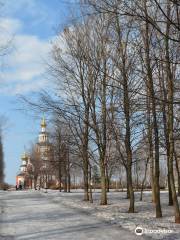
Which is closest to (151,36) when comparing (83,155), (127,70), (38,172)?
A: (127,70)

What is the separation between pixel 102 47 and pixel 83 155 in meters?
10.2

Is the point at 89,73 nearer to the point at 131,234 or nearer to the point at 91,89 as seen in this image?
the point at 91,89

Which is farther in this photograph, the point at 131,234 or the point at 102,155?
the point at 102,155

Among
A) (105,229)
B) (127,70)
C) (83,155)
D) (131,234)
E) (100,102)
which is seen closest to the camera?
(131,234)

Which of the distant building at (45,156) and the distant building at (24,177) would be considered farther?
the distant building at (24,177)

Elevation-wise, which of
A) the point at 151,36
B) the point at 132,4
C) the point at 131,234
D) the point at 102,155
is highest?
the point at 151,36

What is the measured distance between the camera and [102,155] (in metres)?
27.3

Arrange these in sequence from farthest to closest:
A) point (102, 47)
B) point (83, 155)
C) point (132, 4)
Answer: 1. point (83, 155)
2. point (102, 47)
3. point (132, 4)

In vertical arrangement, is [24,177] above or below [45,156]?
below

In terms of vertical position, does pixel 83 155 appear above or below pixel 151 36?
below

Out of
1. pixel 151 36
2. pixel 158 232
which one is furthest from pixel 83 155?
pixel 158 232

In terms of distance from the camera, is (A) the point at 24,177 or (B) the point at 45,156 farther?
(A) the point at 24,177

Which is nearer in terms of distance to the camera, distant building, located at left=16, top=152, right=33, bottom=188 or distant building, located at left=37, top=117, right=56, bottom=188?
distant building, located at left=37, top=117, right=56, bottom=188

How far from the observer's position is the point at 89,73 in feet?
89.6
